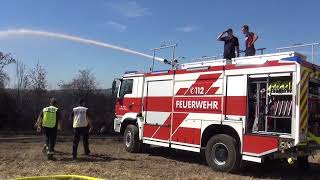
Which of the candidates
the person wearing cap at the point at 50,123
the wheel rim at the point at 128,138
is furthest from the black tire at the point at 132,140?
the person wearing cap at the point at 50,123

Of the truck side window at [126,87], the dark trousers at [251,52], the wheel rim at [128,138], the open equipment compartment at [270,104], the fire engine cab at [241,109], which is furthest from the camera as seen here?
the truck side window at [126,87]

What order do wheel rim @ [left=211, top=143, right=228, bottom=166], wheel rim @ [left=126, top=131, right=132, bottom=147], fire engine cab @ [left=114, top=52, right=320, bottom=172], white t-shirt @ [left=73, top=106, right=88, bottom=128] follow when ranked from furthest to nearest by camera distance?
wheel rim @ [left=126, top=131, right=132, bottom=147]
white t-shirt @ [left=73, top=106, right=88, bottom=128]
wheel rim @ [left=211, top=143, right=228, bottom=166]
fire engine cab @ [left=114, top=52, right=320, bottom=172]

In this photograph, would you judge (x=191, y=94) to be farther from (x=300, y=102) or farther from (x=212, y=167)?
(x=300, y=102)

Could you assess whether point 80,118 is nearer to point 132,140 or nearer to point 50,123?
point 50,123

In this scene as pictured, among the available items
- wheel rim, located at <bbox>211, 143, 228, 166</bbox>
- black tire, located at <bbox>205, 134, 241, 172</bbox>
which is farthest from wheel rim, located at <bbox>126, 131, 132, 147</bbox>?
wheel rim, located at <bbox>211, 143, 228, 166</bbox>

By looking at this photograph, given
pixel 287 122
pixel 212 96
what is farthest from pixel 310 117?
pixel 212 96

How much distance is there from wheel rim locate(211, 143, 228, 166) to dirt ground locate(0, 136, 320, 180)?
342 mm

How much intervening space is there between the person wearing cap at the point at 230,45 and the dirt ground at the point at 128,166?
3047 millimetres

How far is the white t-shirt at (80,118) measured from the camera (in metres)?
14.6

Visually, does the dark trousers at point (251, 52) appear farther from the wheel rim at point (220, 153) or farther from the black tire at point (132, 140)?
the black tire at point (132, 140)

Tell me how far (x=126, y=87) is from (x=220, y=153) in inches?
220

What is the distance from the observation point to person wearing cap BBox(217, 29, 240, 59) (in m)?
14.1

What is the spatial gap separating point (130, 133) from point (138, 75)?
1.90 metres

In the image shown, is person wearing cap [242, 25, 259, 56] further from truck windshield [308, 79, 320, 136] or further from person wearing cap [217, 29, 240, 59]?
truck windshield [308, 79, 320, 136]
